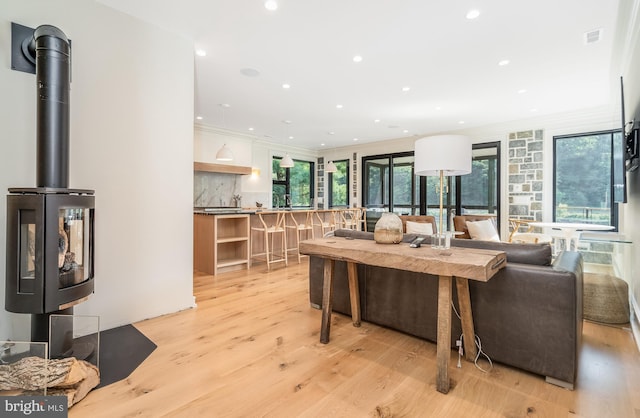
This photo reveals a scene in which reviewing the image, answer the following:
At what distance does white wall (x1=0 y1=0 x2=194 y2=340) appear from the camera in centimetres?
217

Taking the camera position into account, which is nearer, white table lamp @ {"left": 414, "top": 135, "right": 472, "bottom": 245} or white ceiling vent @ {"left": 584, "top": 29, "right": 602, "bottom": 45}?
white table lamp @ {"left": 414, "top": 135, "right": 472, "bottom": 245}

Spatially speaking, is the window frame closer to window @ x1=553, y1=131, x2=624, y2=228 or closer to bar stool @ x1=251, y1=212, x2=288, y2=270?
bar stool @ x1=251, y1=212, x2=288, y2=270

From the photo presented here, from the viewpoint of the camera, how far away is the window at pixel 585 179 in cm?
535

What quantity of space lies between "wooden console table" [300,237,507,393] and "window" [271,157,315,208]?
6114 mm

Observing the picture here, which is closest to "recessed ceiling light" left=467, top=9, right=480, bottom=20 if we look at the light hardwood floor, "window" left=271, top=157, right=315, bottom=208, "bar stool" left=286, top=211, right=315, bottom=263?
the light hardwood floor

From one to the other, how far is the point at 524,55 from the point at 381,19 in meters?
1.85

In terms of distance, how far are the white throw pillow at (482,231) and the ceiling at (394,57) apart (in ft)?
6.55

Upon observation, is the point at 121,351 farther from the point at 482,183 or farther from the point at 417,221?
the point at 482,183

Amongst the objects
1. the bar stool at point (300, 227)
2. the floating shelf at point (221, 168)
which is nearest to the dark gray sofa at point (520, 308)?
the bar stool at point (300, 227)

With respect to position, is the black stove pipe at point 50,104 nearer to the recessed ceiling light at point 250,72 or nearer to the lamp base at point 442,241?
the recessed ceiling light at point 250,72

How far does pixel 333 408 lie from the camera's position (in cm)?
162

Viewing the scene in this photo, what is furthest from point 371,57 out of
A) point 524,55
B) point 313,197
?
point 313,197

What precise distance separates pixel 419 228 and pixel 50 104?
4140 mm

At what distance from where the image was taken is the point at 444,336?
1.80 meters
